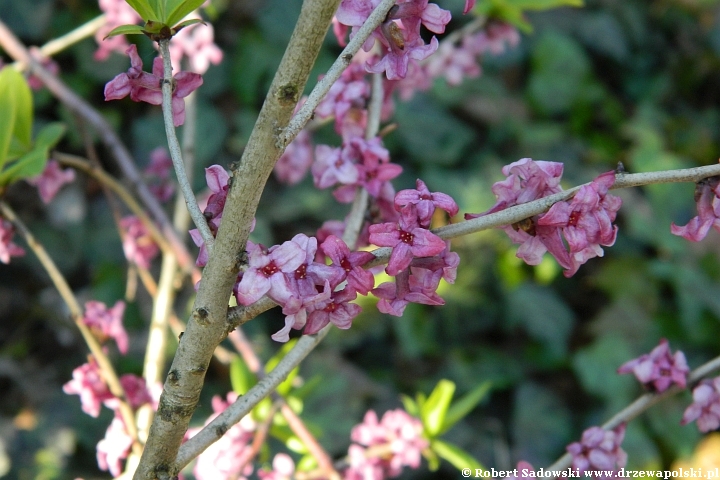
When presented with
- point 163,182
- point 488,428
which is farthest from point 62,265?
point 488,428

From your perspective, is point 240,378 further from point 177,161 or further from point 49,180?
point 177,161

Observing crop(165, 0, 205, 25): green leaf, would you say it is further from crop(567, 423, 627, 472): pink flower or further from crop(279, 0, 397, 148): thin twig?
crop(567, 423, 627, 472): pink flower

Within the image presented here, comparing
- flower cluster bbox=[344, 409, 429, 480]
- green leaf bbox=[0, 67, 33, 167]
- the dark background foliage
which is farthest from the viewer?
the dark background foliage

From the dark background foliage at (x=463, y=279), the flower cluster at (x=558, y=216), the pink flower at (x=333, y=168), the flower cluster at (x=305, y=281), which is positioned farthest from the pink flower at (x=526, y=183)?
the dark background foliage at (x=463, y=279)

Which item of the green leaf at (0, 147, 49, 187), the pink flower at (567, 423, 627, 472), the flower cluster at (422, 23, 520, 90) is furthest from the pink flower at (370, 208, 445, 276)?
the flower cluster at (422, 23, 520, 90)

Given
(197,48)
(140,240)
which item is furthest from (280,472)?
(197,48)

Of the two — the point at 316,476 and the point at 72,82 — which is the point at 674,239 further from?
the point at 72,82

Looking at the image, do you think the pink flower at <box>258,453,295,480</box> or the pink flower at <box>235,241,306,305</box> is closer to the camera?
the pink flower at <box>235,241,306,305</box>
